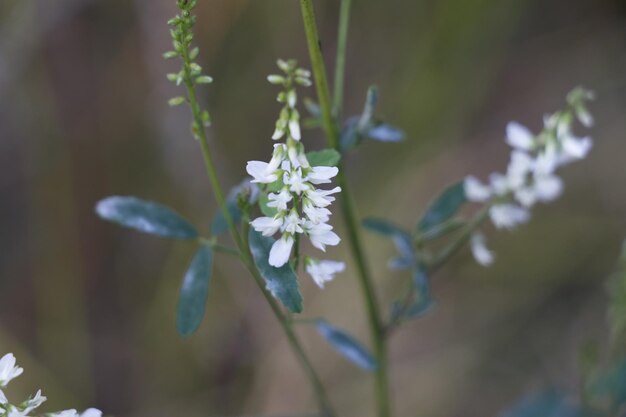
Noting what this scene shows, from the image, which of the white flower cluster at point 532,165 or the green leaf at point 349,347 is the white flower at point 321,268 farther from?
the white flower cluster at point 532,165

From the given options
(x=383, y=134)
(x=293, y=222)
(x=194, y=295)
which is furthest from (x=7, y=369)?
(x=383, y=134)

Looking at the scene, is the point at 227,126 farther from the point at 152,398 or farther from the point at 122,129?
the point at 152,398

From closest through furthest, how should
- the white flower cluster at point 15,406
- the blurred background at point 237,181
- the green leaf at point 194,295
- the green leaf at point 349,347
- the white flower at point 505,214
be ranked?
the white flower cluster at point 15,406, the green leaf at point 194,295, the green leaf at point 349,347, the white flower at point 505,214, the blurred background at point 237,181

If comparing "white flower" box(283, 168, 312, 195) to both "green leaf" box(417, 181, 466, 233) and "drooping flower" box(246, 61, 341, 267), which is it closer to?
"drooping flower" box(246, 61, 341, 267)

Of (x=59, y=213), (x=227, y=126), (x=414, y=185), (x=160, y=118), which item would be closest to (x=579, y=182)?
(x=414, y=185)

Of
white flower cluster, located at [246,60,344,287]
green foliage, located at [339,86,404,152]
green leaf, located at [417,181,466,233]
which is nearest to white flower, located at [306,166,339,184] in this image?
white flower cluster, located at [246,60,344,287]

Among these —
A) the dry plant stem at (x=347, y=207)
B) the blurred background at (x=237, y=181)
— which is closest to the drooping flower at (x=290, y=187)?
the dry plant stem at (x=347, y=207)
